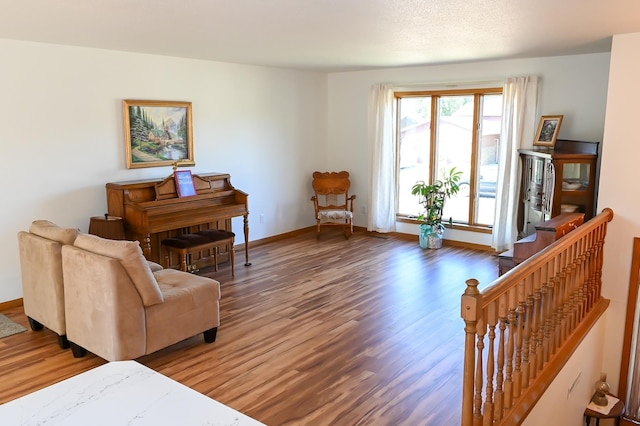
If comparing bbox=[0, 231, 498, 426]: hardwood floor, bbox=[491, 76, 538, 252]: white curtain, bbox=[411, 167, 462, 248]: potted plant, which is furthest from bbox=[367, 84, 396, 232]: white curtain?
bbox=[0, 231, 498, 426]: hardwood floor

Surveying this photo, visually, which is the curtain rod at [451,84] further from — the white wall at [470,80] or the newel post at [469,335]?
the newel post at [469,335]

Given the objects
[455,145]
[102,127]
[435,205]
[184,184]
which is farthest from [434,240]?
[102,127]

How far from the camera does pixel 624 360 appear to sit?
4.56 metres

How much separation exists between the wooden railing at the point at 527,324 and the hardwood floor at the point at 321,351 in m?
0.51

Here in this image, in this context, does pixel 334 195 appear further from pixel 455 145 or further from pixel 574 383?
pixel 574 383

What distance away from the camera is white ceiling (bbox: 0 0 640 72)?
3328 millimetres

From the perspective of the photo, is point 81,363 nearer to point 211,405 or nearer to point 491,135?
point 211,405

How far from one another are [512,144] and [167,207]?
4.19 meters

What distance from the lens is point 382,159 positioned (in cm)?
764

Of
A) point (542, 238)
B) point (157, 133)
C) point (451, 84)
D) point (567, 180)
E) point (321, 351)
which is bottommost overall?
point (321, 351)

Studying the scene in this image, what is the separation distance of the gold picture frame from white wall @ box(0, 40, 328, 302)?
0.09 metres

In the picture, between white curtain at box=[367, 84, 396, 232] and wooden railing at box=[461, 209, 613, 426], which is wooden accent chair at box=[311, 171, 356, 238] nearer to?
white curtain at box=[367, 84, 396, 232]

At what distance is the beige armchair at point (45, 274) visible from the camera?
388cm

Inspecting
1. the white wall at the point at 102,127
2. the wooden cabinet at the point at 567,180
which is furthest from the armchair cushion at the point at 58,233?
the wooden cabinet at the point at 567,180
